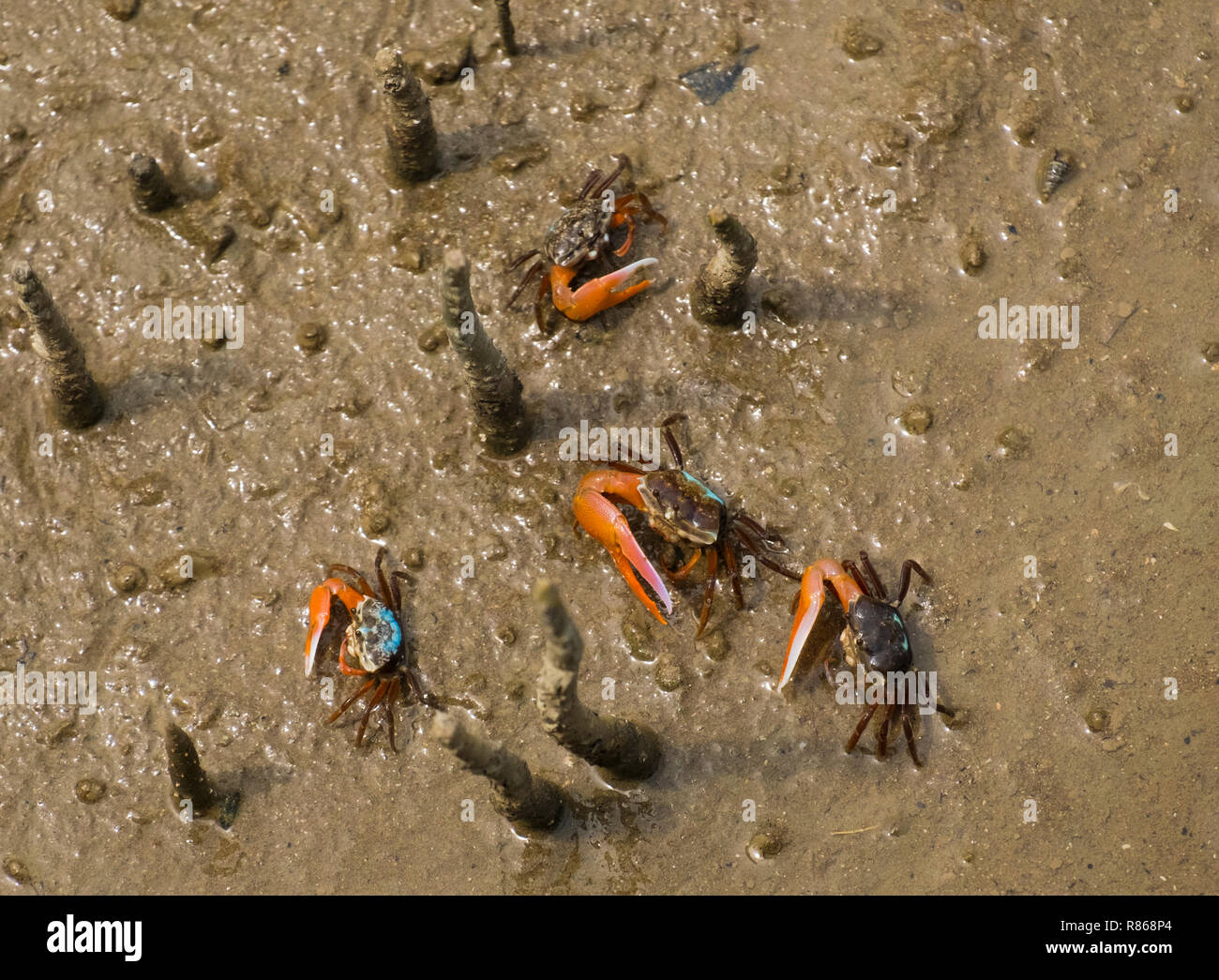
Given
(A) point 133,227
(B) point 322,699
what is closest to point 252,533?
(B) point 322,699

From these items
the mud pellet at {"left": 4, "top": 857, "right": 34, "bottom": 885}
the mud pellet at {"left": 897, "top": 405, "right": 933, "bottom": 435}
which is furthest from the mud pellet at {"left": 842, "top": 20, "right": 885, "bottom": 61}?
the mud pellet at {"left": 4, "top": 857, "right": 34, "bottom": 885}

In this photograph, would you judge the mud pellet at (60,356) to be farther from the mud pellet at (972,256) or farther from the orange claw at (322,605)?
the mud pellet at (972,256)

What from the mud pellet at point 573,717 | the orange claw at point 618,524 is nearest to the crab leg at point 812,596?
the orange claw at point 618,524

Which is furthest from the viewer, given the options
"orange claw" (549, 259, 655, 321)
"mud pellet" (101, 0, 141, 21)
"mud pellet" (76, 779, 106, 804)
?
"mud pellet" (101, 0, 141, 21)

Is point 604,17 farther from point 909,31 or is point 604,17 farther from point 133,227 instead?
point 133,227

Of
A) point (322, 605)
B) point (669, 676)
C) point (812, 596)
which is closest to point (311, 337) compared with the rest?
point (322, 605)
